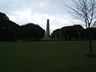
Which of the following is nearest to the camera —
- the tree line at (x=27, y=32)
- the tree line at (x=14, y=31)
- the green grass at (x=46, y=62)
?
the green grass at (x=46, y=62)

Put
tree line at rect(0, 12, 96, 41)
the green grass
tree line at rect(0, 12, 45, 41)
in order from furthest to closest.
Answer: tree line at rect(0, 12, 96, 41), tree line at rect(0, 12, 45, 41), the green grass

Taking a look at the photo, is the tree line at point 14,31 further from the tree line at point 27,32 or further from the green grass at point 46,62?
the green grass at point 46,62

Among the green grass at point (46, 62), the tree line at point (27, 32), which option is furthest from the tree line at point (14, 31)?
the green grass at point (46, 62)

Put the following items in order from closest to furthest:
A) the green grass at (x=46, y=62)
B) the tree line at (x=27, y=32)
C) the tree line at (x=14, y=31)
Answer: the green grass at (x=46, y=62) → the tree line at (x=14, y=31) → the tree line at (x=27, y=32)

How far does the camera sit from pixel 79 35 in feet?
224

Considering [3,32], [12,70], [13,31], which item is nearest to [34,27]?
[13,31]

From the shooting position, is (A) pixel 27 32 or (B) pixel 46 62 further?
(A) pixel 27 32

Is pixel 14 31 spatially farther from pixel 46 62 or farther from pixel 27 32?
pixel 46 62

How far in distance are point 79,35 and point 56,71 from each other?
213 feet

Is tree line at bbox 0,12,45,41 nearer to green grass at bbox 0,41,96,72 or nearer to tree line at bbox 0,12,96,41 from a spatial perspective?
tree line at bbox 0,12,96,41

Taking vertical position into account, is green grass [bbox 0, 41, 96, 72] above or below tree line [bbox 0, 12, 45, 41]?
below

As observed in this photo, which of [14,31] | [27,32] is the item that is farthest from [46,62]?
[27,32]

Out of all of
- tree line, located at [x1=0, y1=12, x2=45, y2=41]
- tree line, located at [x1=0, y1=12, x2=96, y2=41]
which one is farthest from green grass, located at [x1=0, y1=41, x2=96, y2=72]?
tree line, located at [x1=0, y1=12, x2=45, y2=41]

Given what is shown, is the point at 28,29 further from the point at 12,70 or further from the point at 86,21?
the point at 12,70
